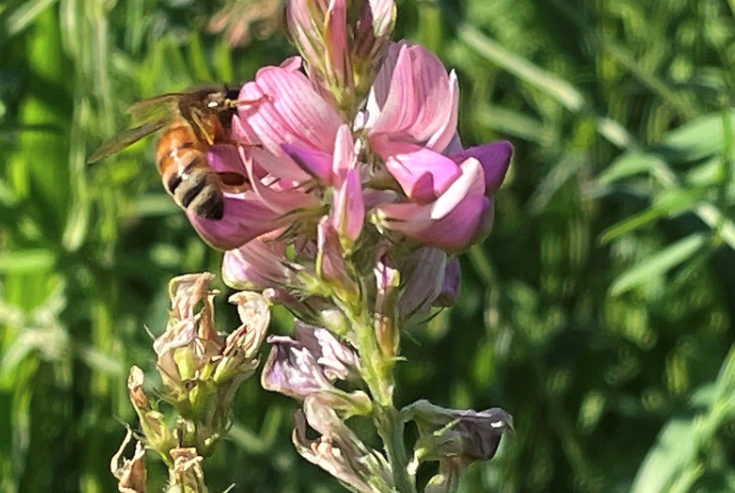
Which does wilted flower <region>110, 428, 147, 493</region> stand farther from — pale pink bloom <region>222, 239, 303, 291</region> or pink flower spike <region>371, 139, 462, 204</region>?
pink flower spike <region>371, 139, 462, 204</region>

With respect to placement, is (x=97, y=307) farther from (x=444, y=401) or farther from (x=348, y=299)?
(x=348, y=299)

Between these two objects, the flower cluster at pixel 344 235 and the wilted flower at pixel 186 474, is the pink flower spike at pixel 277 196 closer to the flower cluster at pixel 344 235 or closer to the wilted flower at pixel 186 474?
the flower cluster at pixel 344 235

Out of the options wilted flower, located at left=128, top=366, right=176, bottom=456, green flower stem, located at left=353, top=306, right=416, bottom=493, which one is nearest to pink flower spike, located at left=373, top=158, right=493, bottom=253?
green flower stem, located at left=353, top=306, right=416, bottom=493

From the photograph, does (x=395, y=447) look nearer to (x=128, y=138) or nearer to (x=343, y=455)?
(x=343, y=455)

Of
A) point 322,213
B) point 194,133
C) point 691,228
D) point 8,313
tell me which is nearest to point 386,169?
→ point 322,213

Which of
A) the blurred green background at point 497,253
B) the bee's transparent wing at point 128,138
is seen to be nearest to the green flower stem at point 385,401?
the bee's transparent wing at point 128,138

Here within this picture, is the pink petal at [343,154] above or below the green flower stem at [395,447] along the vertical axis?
above
